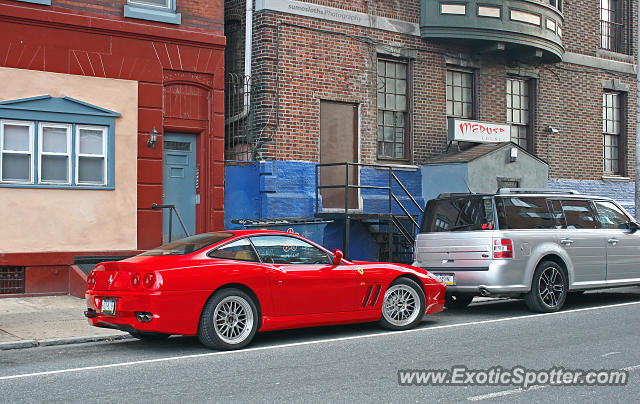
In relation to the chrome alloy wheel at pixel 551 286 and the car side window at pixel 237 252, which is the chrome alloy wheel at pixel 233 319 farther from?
the chrome alloy wheel at pixel 551 286

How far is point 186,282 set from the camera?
27.0 ft

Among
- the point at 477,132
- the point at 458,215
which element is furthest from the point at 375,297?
the point at 477,132

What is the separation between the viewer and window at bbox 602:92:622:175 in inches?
892

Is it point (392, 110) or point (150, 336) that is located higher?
point (392, 110)

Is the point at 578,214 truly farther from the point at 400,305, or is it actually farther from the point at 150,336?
the point at 150,336

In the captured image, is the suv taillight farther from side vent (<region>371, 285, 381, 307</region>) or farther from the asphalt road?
side vent (<region>371, 285, 381, 307</region>)

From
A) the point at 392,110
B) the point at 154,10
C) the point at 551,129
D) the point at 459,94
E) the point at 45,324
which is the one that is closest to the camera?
the point at 45,324

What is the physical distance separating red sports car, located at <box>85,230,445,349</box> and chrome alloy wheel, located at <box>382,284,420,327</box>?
0.01 meters

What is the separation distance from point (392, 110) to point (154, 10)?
621 cm

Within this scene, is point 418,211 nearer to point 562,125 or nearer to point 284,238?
point 562,125

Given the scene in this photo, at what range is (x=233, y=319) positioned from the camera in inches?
337

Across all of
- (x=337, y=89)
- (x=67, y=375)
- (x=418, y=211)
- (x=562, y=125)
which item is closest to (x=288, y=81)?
(x=337, y=89)

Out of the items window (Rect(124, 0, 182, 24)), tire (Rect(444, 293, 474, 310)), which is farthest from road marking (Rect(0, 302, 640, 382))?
window (Rect(124, 0, 182, 24))

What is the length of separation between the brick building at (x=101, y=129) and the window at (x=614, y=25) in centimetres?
1263
